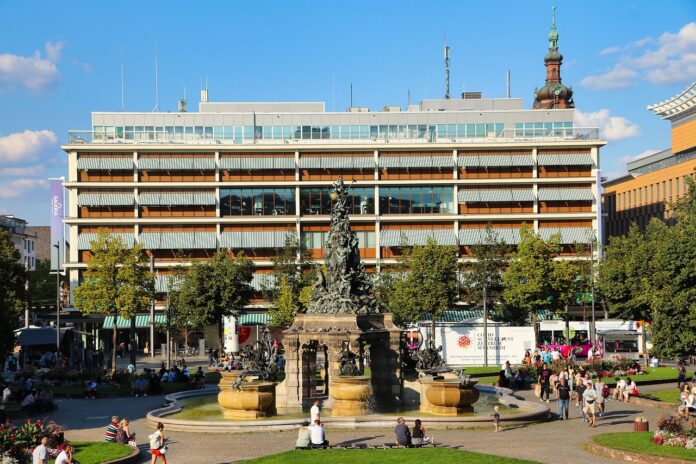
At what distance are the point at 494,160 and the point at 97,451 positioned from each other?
80.6 m

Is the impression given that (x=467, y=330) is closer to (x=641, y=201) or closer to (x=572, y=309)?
(x=572, y=309)

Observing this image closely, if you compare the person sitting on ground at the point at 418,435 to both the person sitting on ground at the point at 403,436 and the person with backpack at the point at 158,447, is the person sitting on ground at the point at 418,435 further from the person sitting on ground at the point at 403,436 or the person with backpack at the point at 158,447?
the person with backpack at the point at 158,447

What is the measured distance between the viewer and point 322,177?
109 metres

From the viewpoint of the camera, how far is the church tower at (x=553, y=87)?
521ft

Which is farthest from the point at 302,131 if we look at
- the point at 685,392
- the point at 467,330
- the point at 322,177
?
the point at 685,392

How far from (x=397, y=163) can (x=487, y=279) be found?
71.2ft

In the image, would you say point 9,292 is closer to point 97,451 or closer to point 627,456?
point 97,451

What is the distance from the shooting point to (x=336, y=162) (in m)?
109

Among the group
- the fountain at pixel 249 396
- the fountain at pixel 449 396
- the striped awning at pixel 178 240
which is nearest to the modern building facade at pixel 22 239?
the striped awning at pixel 178 240

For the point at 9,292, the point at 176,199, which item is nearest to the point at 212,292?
the point at 9,292

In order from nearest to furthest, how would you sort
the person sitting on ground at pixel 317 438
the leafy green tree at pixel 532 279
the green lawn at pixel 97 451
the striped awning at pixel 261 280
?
the green lawn at pixel 97 451 < the person sitting on ground at pixel 317 438 < the leafy green tree at pixel 532 279 < the striped awning at pixel 261 280

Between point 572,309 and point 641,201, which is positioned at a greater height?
point 641,201

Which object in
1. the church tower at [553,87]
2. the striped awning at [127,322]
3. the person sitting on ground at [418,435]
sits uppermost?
the church tower at [553,87]

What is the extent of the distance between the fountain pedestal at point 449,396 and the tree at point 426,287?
4082cm
